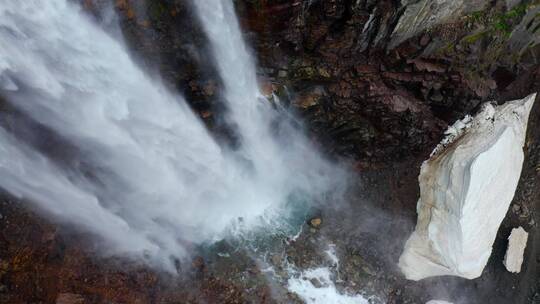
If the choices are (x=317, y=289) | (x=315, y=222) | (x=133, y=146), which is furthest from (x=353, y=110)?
(x=133, y=146)

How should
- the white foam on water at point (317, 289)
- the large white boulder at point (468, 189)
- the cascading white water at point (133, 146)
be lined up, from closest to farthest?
the cascading white water at point (133, 146) < the large white boulder at point (468, 189) < the white foam on water at point (317, 289)

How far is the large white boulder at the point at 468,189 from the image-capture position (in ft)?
22.9

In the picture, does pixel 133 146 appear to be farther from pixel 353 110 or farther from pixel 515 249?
pixel 515 249

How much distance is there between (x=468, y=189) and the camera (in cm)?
684

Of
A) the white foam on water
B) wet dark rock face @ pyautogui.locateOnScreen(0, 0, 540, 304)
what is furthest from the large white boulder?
the white foam on water

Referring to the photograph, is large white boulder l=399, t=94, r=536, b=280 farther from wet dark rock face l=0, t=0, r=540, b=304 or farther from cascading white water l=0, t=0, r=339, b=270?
cascading white water l=0, t=0, r=339, b=270

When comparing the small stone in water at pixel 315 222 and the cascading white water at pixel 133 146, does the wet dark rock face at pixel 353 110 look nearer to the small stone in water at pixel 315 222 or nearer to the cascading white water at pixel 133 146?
the small stone in water at pixel 315 222

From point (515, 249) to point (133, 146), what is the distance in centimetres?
780

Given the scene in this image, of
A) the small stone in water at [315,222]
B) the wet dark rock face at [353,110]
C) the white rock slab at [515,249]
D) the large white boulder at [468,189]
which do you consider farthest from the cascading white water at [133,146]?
the white rock slab at [515,249]

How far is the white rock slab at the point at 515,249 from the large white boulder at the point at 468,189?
108 centimetres

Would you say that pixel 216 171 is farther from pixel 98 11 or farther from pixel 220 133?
pixel 98 11

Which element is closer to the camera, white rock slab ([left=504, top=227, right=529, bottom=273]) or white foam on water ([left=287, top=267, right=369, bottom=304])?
white foam on water ([left=287, top=267, right=369, bottom=304])

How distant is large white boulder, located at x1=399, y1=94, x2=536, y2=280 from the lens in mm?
6973

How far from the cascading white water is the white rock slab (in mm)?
3790
